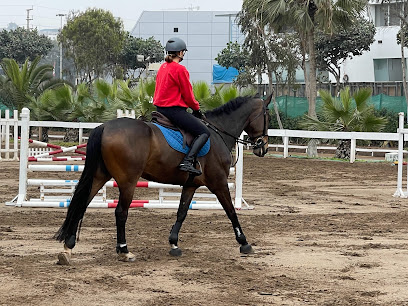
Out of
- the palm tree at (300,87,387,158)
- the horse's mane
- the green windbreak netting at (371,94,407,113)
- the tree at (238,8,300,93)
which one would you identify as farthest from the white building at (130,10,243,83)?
the horse's mane

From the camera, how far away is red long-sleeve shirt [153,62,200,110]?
922cm

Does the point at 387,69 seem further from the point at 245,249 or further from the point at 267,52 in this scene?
the point at 245,249

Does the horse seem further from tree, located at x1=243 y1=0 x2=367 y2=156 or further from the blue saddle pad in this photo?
tree, located at x1=243 y1=0 x2=367 y2=156

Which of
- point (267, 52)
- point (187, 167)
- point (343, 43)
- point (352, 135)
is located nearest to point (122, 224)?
point (187, 167)

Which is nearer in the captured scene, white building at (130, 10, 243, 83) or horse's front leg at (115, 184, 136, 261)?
horse's front leg at (115, 184, 136, 261)

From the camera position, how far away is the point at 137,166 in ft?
29.2

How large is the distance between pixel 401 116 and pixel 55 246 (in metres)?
8.76

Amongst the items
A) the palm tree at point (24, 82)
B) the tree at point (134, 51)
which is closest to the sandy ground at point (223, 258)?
the palm tree at point (24, 82)

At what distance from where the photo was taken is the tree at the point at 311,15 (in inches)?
1221

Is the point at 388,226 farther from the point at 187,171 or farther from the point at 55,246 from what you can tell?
the point at 55,246

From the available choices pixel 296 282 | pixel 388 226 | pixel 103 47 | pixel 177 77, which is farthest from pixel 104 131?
pixel 103 47

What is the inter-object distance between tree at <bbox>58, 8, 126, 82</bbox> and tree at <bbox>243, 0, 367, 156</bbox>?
38080 millimetres

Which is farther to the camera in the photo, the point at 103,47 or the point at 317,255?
the point at 103,47

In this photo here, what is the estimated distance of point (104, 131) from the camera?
880cm
